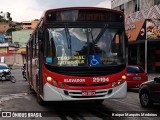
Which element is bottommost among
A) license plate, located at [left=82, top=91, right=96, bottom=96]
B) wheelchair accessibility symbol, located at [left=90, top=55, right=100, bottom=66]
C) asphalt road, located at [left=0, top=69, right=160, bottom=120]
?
asphalt road, located at [left=0, top=69, right=160, bottom=120]

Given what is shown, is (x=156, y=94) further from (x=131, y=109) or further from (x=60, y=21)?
(x=60, y=21)

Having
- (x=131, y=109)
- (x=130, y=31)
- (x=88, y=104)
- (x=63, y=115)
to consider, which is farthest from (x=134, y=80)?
(x=130, y=31)

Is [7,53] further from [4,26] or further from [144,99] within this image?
[144,99]

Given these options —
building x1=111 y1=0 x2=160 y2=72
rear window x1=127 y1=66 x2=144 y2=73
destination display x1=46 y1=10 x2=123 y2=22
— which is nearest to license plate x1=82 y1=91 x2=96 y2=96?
destination display x1=46 y1=10 x2=123 y2=22

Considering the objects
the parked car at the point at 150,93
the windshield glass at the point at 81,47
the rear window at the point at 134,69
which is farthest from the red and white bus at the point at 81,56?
the rear window at the point at 134,69

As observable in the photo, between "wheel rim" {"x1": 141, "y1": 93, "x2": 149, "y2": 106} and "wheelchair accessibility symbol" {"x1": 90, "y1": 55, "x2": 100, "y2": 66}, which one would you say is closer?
"wheelchair accessibility symbol" {"x1": 90, "y1": 55, "x2": 100, "y2": 66}

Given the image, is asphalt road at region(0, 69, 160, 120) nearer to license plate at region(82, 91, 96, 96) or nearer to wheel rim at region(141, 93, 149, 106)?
wheel rim at region(141, 93, 149, 106)

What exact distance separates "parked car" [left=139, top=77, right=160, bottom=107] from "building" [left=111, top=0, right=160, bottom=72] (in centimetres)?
1659

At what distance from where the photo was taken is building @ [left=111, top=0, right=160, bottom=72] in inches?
1240

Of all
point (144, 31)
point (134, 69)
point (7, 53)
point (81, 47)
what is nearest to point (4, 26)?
point (7, 53)

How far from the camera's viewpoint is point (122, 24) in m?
11.8

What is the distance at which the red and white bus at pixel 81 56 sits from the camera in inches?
436

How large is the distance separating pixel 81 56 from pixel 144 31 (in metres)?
21.5

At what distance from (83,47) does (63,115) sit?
7.17ft
